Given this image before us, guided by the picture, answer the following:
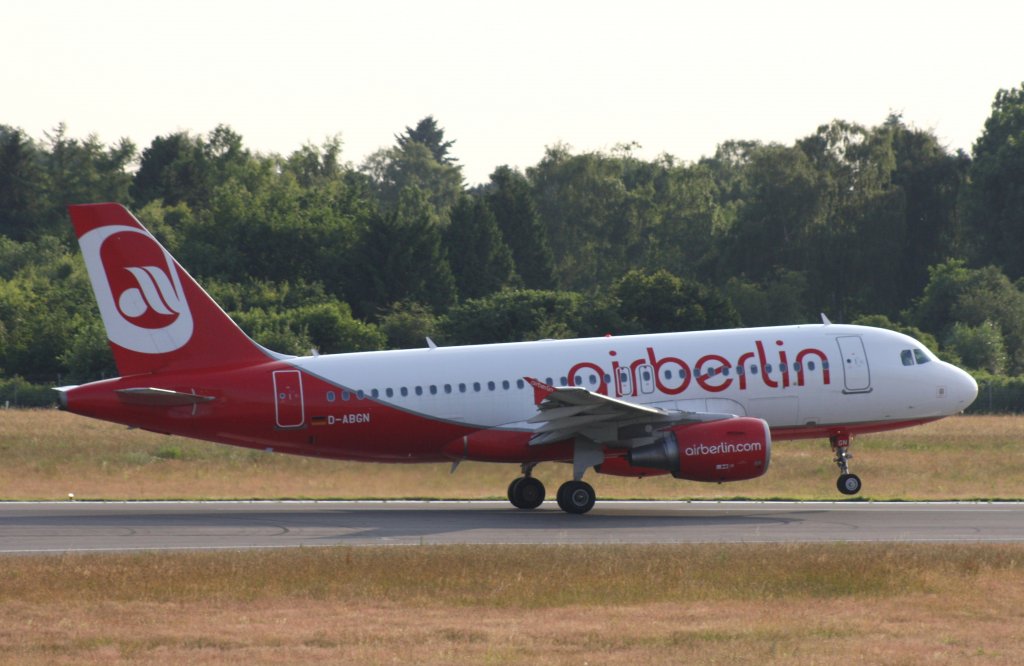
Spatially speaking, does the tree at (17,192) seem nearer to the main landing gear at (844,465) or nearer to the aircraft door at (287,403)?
the aircraft door at (287,403)

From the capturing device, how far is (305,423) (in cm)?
3188

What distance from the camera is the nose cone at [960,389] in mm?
34125

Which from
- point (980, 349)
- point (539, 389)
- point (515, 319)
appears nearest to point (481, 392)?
point (539, 389)

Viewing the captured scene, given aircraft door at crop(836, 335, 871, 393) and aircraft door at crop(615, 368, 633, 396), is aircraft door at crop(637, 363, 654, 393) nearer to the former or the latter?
aircraft door at crop(615, 368, 633, 396)

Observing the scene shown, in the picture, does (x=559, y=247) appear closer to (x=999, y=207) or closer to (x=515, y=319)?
(x=999, y=207)

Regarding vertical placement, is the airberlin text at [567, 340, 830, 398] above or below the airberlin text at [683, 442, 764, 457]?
above

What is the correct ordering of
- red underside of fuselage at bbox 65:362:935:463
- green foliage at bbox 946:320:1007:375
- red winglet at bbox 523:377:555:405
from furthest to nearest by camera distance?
1. green foliage at bbox 946:320:1007:375
2. red underside of fuselage at bbox 65:362:935:463
3. red winglet at bbox 523:377:555:405

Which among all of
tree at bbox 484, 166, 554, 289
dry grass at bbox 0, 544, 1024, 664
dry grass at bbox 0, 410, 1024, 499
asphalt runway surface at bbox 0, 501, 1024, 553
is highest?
tree at bbox 484, 166, 554, 289

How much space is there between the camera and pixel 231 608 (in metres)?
→ 19.6

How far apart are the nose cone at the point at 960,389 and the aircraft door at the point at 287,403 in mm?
15210

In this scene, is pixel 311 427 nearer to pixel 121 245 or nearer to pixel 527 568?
pixel 121 245

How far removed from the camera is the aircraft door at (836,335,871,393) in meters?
33.1

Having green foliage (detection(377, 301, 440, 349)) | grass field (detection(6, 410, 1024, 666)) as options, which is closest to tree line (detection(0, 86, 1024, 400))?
green foliage (detection(377, 301, 440, 349))

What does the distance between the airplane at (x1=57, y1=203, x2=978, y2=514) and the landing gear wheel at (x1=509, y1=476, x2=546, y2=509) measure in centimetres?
3
